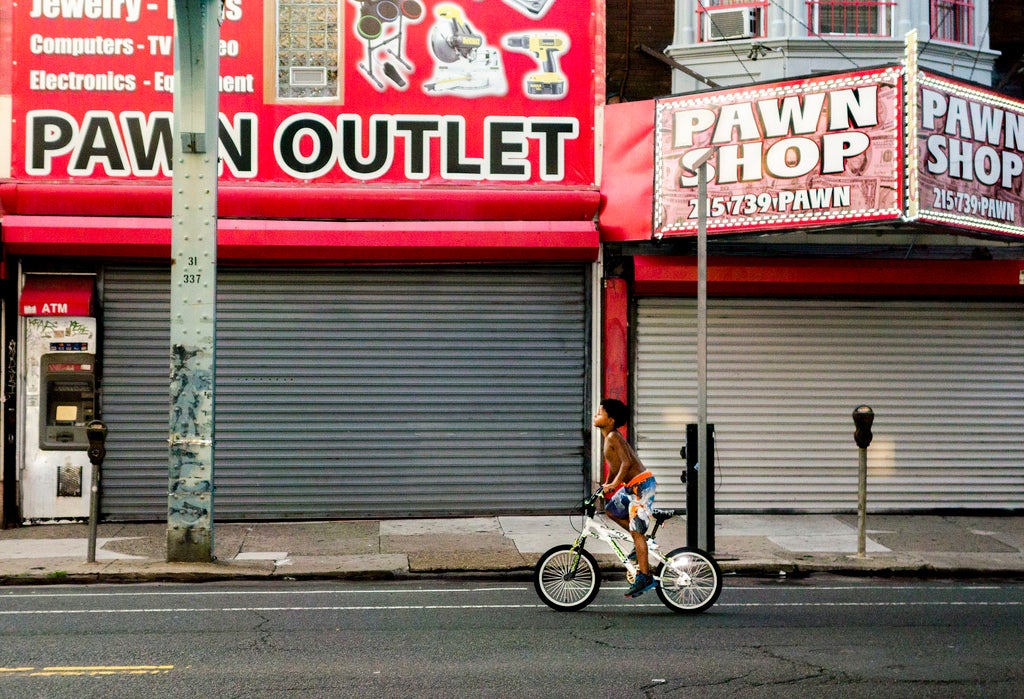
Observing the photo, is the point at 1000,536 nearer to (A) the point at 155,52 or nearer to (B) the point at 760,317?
(B) the point at 760,317

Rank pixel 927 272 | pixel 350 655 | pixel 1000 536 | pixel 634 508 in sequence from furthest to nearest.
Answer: pixel 927 272, pixel 1000 536, pixel 634 508, pixel 350 655

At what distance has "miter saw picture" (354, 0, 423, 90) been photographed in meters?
14.4

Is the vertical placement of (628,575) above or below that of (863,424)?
below

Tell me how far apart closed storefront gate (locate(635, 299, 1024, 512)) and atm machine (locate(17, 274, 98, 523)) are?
6.81 meters

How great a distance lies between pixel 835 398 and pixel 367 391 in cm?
595

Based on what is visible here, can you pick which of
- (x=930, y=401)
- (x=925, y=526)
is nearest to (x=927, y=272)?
(x=930, y=401)

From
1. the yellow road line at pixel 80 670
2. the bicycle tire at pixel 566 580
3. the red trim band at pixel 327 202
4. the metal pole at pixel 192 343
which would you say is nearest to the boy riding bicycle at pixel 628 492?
the bicycle tire at pixel 566 580

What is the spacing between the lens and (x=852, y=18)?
48.5 ft

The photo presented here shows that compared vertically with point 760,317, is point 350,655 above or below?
below

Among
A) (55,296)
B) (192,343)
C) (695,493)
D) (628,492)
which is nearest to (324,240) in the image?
(192,343)

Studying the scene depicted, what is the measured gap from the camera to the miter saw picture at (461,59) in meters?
14.5

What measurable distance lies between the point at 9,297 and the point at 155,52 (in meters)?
3.41

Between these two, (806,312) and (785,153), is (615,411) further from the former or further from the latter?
(806,312)

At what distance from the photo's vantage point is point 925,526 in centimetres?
1425
